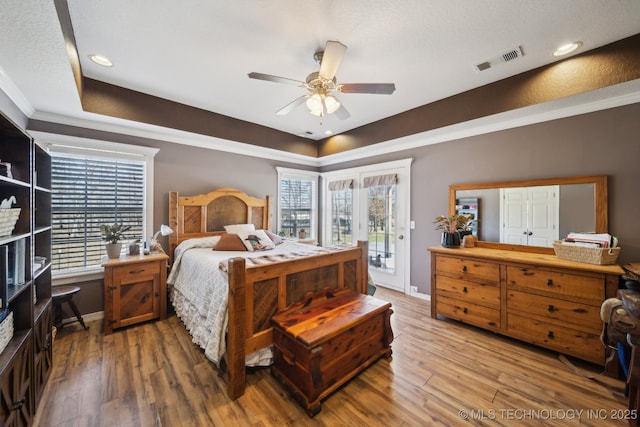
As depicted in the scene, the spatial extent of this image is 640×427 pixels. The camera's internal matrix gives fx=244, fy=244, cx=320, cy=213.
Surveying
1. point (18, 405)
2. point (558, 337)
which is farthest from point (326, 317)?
point (558, 337)

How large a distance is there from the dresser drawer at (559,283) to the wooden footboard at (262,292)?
A: 1704 mm

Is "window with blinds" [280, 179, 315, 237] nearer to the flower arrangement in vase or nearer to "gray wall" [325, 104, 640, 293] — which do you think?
"gray wall" [325, 104, 640, 293]

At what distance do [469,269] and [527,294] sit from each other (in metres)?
0.52

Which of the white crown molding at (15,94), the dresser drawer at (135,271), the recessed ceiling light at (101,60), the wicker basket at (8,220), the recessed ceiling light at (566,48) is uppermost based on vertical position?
the recessed ceiling light at (566,48)

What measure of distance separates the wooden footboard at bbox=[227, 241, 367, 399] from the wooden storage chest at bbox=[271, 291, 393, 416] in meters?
0.11

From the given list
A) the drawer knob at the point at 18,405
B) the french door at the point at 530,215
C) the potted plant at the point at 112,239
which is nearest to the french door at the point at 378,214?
the french door at the point at 530,215

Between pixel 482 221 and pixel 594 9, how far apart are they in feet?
6.76

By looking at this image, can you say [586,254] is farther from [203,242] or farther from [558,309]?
[203,242]

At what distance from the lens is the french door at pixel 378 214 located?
156 inches

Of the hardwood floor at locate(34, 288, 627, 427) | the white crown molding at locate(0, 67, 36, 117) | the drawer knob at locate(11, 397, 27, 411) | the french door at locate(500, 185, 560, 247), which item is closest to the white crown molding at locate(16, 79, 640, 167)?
the white crown molding at locate(0, 67, 36, 117)

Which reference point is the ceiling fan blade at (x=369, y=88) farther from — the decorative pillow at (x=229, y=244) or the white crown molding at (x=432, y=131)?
the decorative pillow at (x=229, y=244)

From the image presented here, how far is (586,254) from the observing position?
85.6 inches

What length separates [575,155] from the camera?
250 centimetres

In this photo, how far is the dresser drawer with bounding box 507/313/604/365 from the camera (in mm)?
2037
